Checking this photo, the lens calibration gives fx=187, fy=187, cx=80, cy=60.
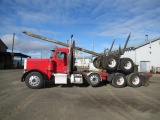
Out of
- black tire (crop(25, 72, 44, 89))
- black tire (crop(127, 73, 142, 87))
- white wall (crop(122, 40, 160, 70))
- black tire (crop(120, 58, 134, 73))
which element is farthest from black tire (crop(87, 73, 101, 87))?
white wall (crop(122, 40, 160, 70))

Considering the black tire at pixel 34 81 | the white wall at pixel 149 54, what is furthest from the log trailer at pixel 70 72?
the white wall at pixel 149 54

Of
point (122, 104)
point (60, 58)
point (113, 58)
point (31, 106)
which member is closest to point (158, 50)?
point (113, 58)

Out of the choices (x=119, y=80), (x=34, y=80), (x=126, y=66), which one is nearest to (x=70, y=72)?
(x=34, y=80)

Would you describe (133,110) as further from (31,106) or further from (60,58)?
(60,58)

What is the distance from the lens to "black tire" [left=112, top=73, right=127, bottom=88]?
14.1m

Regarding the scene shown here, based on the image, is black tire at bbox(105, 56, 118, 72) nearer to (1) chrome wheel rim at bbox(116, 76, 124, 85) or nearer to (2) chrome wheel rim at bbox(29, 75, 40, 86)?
(1) chrome wheel rim at bbox(116, 76, 124, 85)

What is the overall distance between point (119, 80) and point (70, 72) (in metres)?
3.82

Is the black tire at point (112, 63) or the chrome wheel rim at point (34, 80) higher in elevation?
the black tire at point (112, 63)

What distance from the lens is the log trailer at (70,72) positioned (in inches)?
510

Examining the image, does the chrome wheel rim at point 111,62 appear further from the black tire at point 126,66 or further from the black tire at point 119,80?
the black tire at point 119,80

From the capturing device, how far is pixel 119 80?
14.3m

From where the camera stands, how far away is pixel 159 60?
34.7m

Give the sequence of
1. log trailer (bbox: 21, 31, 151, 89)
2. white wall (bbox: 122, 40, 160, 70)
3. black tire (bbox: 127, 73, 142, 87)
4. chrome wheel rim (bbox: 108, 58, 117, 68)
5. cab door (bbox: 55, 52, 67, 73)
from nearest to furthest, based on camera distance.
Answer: log trailer (bbox: 21, 31, 151, 89), cab door (bbox: 55, 52, 67, 73), black tire (bbox: 127, 73, 142, 87), chrome wheel rim (bbox: 108, 58, 117, 68), white wall (bbox: 122, 40, 160, 70)

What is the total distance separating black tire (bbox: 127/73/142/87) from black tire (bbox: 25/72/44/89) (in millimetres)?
6598
